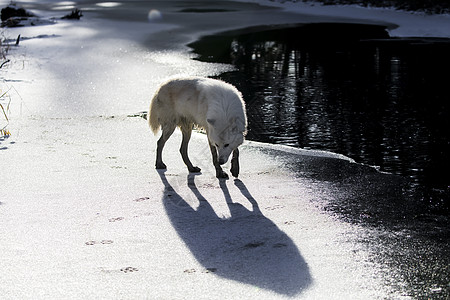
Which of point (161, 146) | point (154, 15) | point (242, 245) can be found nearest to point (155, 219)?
point (242, 245)

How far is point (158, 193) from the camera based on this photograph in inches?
255

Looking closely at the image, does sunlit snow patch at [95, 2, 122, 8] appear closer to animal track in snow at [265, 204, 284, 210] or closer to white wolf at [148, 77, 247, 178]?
white wolf at [148, 77, 247, 178]

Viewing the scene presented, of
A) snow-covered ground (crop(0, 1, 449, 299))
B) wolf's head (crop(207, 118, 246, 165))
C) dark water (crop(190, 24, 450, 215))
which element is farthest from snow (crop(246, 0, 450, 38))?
wolf's head (crop(207, 118, 246, 165))

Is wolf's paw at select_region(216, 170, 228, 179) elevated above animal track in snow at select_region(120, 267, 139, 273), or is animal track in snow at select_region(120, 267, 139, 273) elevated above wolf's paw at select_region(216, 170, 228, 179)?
animal track in snow at select_region(120, 267, 139, 273)

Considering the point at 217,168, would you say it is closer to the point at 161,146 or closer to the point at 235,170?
the point at 235,170

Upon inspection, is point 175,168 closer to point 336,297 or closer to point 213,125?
point 213,125

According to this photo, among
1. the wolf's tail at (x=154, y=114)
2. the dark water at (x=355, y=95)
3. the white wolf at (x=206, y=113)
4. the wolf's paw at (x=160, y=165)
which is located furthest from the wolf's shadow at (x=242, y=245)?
the dark water at (x=355, y=95)

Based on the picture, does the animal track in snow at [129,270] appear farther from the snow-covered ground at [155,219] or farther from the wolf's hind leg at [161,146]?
the wolf's hind leg at [161,146]

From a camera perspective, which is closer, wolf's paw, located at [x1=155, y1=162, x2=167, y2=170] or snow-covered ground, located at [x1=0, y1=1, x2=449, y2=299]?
snow-covered ground, located at [x1=0, y1=1, x2=449, y2=299]

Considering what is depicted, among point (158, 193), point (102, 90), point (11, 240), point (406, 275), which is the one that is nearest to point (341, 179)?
point (158, 193)

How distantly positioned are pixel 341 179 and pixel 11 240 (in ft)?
11.2

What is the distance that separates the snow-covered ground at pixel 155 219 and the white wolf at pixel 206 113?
30 centimetres

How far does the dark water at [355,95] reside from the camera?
811 cm

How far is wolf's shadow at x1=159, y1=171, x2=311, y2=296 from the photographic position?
14.7ft
